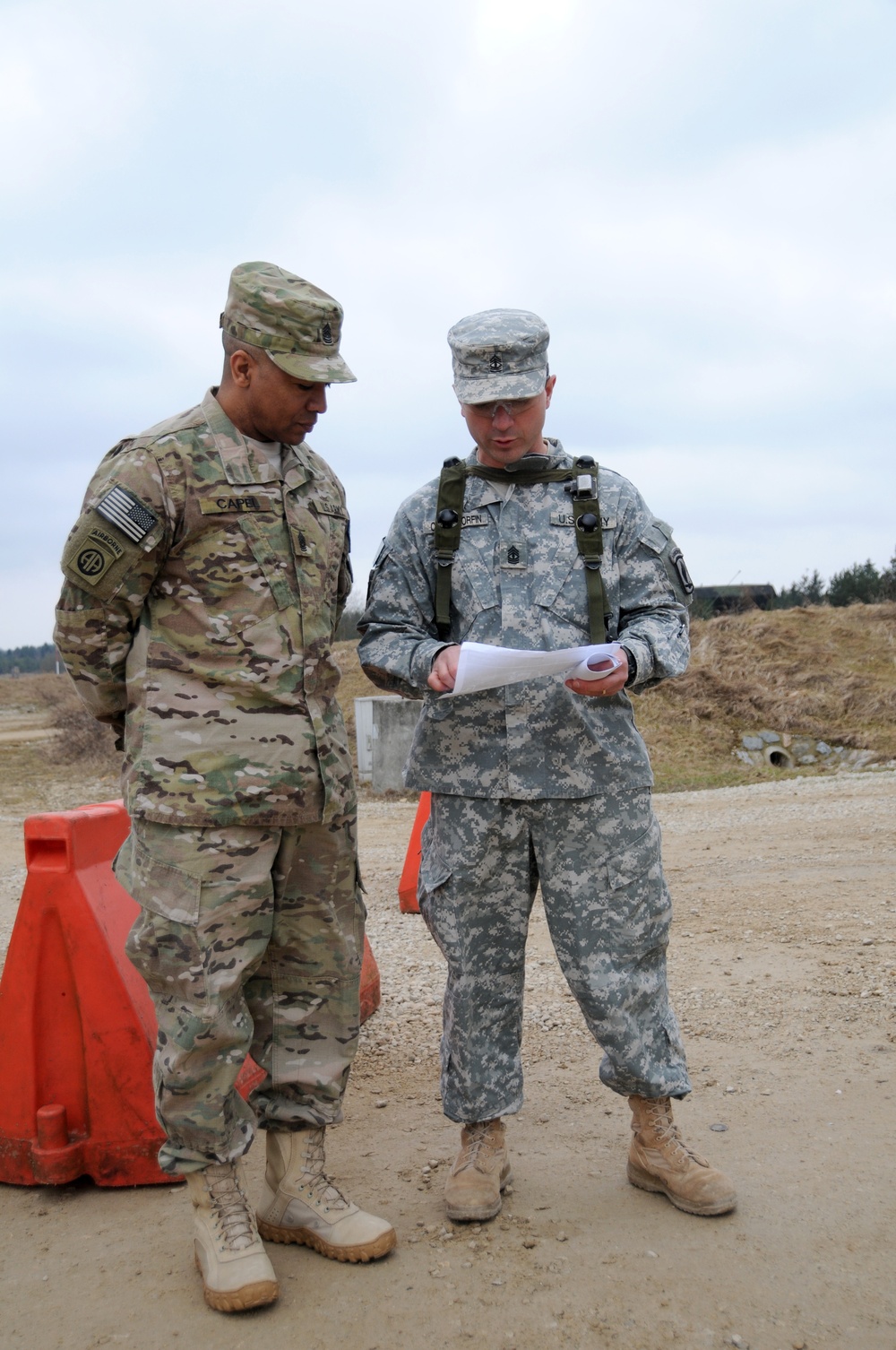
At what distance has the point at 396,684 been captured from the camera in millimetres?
3080

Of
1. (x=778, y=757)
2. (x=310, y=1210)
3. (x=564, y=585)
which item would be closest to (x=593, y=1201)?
(x=310, y=1210)

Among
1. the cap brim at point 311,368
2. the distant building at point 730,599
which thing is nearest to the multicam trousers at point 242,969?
the cap brim at point 311,368

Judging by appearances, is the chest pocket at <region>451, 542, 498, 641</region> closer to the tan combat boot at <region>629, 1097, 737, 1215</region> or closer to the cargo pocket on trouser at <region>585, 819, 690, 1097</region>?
the cargo pocket on trouser at <region>585, 819, 690, 1097</region>

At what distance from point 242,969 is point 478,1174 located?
2.94ft

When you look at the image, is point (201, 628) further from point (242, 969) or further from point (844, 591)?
point (844, 591)

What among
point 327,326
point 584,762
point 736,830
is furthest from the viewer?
point 736,830

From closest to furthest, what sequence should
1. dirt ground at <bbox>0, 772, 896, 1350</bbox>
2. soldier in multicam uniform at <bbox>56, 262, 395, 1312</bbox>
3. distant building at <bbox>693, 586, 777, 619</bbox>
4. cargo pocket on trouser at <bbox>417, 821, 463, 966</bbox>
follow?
dirt ground at <bbox>0, 772, 896, 1350</bbox> < soldier in multicam uniform at <bbox>56, 262, 395, 1312</bbox> < cargo pocket on trouser at <bbox>417, 821, 463, 966</bbox> < distant building at <bbox>693, 586, 777, 619</bbox>

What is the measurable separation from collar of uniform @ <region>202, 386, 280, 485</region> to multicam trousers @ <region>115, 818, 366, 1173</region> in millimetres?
822

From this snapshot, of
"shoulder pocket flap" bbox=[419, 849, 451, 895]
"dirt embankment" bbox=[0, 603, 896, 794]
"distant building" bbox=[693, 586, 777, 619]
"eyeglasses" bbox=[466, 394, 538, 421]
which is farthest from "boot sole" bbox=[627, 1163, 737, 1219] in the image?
"distant building" bbox=[693, 586, 777, 619]

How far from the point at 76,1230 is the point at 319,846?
1.23 metres

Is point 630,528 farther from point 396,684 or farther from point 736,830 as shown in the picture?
point 736,830

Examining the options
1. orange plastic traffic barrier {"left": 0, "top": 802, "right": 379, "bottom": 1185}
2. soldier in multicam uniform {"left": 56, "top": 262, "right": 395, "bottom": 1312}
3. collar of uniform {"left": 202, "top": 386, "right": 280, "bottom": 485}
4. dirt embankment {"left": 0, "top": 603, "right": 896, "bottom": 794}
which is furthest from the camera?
dirt embankment {"left": 0, "top": 603, "right": 896, "bottom": 794}

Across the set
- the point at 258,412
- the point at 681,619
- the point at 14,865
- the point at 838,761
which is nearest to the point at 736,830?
the point at 14,865

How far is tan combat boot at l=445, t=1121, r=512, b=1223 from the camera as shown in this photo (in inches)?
117
